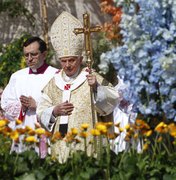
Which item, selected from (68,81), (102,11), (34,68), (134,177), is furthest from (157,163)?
(102,11)

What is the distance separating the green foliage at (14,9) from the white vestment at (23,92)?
408 centimetres

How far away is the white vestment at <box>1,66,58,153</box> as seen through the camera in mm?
7342

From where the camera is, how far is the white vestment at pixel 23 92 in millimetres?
7342

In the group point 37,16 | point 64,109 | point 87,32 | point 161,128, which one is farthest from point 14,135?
point 37,16

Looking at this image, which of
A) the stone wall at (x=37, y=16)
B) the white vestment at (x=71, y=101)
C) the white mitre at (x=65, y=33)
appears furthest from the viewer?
the stone wall at (x=37, y=16)

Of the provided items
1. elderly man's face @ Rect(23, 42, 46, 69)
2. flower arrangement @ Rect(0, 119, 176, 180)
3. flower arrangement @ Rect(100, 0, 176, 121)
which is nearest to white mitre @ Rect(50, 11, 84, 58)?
elderly man's face @ Rect(23, 42, 46, 69)

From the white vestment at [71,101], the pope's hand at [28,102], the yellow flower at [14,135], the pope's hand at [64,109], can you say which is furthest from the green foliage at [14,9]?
the yellow flower at [14,135]

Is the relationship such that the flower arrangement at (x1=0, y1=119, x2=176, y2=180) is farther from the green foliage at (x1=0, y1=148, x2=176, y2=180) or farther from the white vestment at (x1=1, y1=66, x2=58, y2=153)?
the white vestment at (x1=1, y1=66, x2=58, y2=153)

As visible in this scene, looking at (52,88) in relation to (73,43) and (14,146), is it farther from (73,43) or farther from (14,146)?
(14,146)

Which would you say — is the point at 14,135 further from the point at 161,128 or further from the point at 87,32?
the point at 87,32

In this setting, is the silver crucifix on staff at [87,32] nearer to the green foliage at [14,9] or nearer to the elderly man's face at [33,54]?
the elderly man's face at [33,54]

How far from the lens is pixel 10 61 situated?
973 centimetres

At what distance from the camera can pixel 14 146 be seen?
575 cm

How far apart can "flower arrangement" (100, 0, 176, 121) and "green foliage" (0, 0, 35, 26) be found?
261 inches
